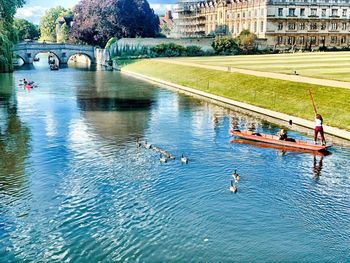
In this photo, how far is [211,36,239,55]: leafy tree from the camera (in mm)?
134375

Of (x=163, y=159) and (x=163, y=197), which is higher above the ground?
(x=163, y=159)

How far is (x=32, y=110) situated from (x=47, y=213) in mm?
32907

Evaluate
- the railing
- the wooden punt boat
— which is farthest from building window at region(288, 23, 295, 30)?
the wooden punt boat

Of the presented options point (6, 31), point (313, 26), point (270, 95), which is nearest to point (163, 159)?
point (270, 95)

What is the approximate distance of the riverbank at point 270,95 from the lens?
4426 centimetres

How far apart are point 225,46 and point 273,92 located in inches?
3204

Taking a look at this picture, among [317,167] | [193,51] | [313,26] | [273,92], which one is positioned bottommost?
[317,167]

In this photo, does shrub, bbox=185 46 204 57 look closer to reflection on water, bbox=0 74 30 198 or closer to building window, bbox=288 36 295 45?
building window, bbox=288 36 295 45

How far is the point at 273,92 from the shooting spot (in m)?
56.1

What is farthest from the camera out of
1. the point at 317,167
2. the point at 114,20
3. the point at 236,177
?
the point at 114,20

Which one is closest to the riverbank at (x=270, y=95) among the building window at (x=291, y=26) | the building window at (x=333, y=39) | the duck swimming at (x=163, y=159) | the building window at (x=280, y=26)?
the duck swimming at (x=163, y=159)

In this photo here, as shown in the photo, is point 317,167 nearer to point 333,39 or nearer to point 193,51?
point 193,51

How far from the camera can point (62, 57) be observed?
14650 centimetres

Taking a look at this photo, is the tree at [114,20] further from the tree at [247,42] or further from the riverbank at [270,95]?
the riverbank at [270,95]
